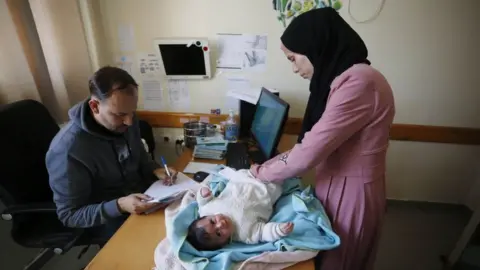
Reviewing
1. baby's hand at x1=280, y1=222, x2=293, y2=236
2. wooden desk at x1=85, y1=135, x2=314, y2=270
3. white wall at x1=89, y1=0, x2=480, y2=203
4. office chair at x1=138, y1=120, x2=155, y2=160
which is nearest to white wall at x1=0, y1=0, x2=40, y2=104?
white wall at x1=89, y1=0, x2=480, y2=203

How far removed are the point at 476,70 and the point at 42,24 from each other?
259 cm

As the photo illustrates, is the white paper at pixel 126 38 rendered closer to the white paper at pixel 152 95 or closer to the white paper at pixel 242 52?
the white paper at pixel 152 95

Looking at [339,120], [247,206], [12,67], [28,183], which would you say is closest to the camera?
[339,120]

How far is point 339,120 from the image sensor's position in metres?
0.97

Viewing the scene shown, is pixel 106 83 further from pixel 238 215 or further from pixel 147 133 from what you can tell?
pixel 147 133

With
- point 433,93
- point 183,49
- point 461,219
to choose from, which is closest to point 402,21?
point 433,93

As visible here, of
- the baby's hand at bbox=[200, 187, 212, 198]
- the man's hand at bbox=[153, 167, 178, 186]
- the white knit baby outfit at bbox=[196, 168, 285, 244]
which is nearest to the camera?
the white knit baby outfit at bbox=[196, 168, 285, 244]

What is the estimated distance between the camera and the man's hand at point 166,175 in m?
1.40

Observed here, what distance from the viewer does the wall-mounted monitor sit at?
1938 mm

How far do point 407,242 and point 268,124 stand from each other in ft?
4.54

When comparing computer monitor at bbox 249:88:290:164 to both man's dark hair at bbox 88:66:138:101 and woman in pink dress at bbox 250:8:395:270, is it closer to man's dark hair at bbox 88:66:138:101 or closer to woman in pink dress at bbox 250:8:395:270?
woman in pink dress at bbox 250:8:395:270

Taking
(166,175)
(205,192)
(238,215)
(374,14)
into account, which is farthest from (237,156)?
(374,14)

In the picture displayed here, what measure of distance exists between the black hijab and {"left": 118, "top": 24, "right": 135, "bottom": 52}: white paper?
1.34 m

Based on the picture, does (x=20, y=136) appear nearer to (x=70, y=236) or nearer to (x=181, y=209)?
(x=70, y=236)
